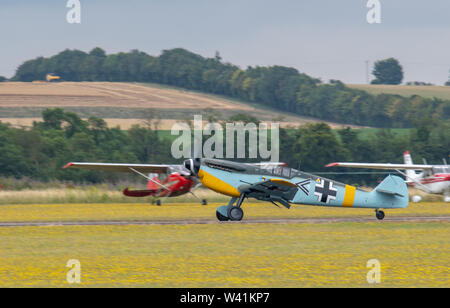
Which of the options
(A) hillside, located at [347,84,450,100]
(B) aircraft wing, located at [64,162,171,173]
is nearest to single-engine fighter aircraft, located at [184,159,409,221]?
(B) aircraft wing, located at [64,162,171,173]

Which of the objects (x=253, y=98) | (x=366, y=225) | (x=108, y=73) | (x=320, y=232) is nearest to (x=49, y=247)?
(x=320, y=232)

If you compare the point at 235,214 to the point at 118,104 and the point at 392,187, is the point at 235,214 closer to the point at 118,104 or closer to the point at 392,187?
the point at 392,187

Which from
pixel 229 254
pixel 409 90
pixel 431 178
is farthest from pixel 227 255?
pixel 409 90

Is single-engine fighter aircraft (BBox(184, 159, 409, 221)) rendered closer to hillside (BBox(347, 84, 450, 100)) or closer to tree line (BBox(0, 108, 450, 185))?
tree line (BBox(0, 108, 450, 185))

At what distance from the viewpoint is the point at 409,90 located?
349ft

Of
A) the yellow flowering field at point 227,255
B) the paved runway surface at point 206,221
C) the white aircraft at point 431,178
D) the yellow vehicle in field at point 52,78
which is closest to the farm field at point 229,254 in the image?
the yellow flowering field at point 227,255

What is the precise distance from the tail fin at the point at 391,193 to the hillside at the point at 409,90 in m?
79.6

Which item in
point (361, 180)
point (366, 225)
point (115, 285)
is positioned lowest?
point (361, 180)

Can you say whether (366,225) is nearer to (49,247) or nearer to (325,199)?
(325,199)

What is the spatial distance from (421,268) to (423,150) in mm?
52881

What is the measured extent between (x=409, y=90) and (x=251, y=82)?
24.2 m

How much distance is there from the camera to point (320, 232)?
1788 cm

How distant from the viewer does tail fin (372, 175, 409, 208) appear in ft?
71.8

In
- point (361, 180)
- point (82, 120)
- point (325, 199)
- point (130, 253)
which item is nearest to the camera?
point (130, 253)
